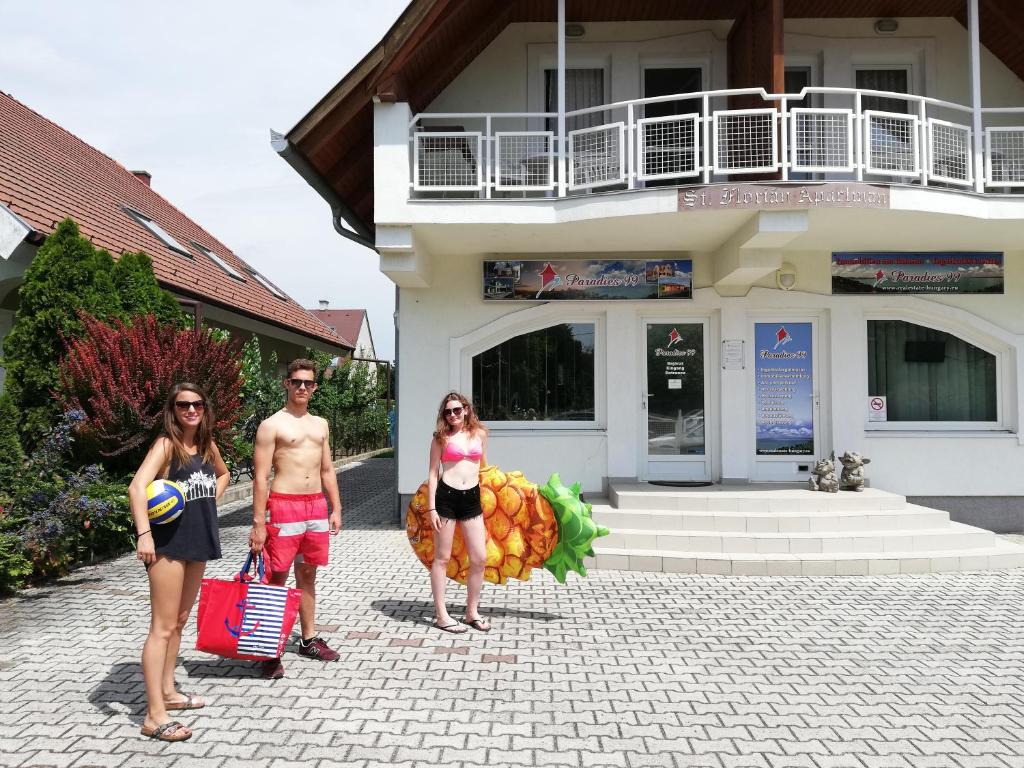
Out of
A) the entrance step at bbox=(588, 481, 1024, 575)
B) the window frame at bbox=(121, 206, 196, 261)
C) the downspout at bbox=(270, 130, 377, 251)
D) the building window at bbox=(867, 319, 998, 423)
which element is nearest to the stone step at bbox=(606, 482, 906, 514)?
the entrance step at bbox=(588, 481, 1024, 575)

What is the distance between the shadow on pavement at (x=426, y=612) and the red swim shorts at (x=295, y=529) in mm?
1386

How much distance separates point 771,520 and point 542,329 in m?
4.07

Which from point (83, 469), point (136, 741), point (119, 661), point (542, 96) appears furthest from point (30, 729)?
point (542, 96)

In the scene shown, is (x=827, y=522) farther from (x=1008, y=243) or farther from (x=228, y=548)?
(x=228, y=548)

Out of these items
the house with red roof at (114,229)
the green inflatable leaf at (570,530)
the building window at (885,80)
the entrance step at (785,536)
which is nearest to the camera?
the green inflatable leaf at (570,530)

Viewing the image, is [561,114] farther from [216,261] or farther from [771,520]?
[216,261]

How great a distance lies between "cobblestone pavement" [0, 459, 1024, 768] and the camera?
11.6 ft

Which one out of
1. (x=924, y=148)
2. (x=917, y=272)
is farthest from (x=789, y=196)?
(x=917, y=272)

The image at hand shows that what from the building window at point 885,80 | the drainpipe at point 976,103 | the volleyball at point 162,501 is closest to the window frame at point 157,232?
the volleyball at point 162,501

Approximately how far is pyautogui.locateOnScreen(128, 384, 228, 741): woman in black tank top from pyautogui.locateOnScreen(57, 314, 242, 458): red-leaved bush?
425 cm

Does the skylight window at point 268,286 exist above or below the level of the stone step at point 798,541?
above

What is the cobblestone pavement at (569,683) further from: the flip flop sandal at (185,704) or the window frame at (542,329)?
the window frame at (542,329)

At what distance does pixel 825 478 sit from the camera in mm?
9258

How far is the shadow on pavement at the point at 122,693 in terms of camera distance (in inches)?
156
